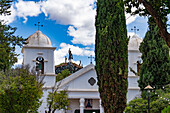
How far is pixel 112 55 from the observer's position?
14.1m

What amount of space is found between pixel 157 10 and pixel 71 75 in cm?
1396

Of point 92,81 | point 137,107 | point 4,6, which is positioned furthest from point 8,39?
point 92,81

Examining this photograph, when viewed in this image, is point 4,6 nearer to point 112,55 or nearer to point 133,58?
point 112,55

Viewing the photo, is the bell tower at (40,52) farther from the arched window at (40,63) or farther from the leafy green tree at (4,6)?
the leafy green tree at (4,6)

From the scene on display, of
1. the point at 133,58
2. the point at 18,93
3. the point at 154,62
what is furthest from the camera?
the point at 133,58

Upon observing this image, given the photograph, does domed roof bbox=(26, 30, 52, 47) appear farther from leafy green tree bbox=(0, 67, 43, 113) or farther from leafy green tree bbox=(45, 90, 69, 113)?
leafy green tree bbox=(0, 67, 43, 113)

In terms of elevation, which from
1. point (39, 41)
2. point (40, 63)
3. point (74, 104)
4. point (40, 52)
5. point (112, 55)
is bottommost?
point (74, 104)

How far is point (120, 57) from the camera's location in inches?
555

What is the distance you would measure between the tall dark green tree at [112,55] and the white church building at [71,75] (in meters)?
6.99

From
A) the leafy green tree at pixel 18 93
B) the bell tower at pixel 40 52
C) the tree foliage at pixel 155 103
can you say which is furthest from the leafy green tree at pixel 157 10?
the bell tower at pixel 40 52

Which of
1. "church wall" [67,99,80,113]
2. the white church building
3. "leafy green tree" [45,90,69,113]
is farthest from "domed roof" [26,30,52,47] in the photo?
"church wall" [67,99,80,113]

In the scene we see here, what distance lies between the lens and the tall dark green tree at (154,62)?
13789mm

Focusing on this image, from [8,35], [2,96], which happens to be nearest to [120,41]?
[8,35]

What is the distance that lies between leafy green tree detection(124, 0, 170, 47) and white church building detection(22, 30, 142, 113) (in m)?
12.9
